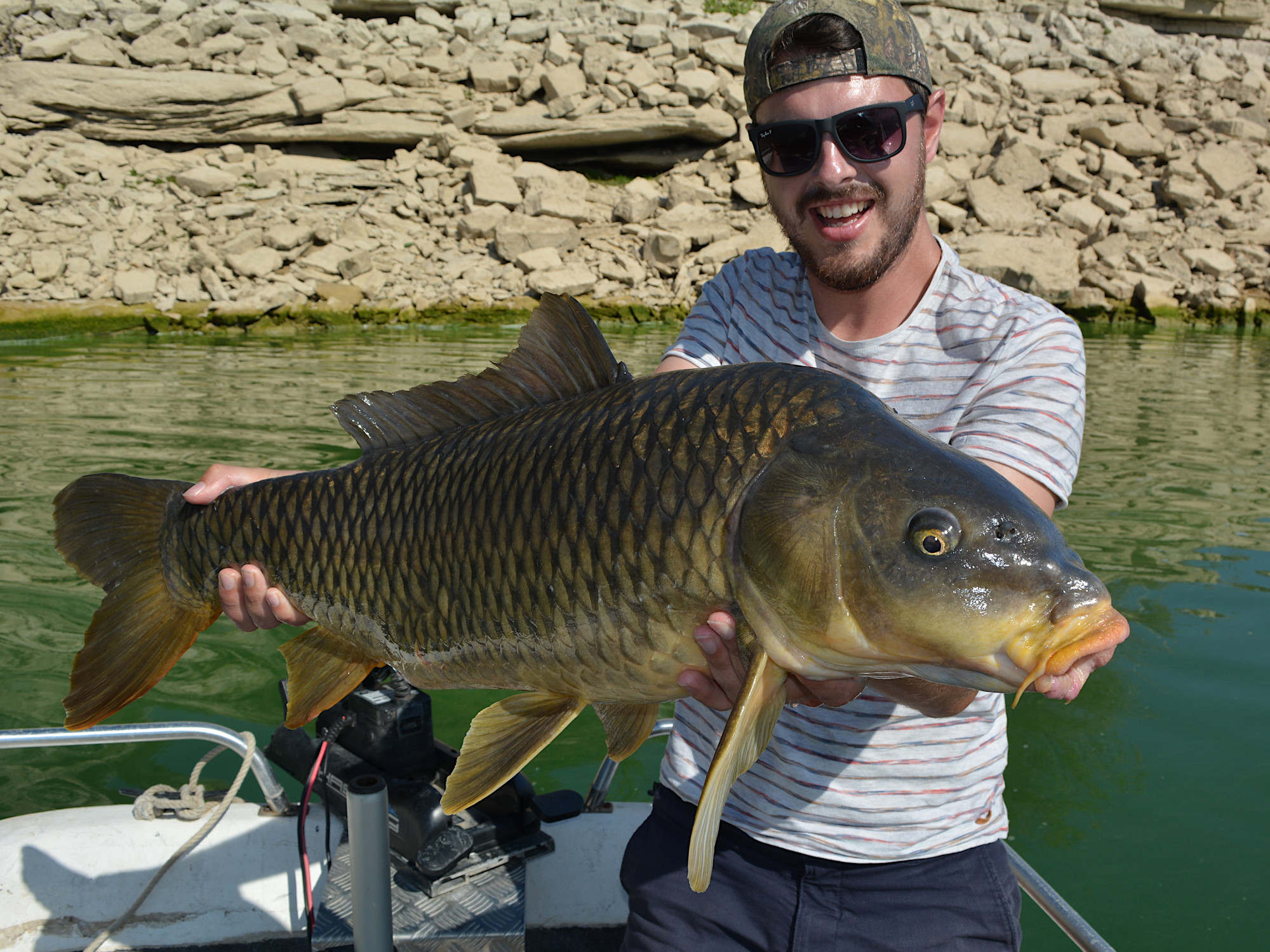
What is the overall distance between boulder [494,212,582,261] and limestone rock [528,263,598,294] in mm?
692

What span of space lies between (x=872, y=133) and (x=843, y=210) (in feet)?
0.56

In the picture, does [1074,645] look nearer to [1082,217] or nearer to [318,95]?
[318,95]

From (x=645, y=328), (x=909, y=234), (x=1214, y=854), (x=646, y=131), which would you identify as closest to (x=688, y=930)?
(x=909, y=234)

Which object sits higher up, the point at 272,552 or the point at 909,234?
the point at 909,234

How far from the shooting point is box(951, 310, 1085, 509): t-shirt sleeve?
1826 mm

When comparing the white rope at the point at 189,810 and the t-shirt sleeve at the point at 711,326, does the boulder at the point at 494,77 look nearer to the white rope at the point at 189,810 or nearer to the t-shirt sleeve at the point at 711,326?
the white rope at the point at 189,810

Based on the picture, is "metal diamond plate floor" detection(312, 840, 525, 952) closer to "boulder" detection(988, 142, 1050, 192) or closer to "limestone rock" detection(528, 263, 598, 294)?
"limestone rock" detection(528, 263, 598, 294)

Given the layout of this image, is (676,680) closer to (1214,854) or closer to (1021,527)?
(1021,527)

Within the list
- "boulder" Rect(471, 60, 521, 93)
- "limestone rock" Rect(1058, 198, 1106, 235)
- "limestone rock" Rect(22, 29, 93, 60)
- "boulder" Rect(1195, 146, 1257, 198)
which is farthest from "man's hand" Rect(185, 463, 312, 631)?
"boulder" Rect(1195, 146, 1257, 198)

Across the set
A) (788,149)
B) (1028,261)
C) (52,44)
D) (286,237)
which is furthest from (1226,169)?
(788,149)

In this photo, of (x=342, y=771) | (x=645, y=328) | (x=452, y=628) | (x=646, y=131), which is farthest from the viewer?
(x=646, y=131)

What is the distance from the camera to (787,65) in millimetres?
2201

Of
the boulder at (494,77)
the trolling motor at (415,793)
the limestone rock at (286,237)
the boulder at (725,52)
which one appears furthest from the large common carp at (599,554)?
the boulder at (725,52)

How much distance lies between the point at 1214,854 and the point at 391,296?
16.7 metres
